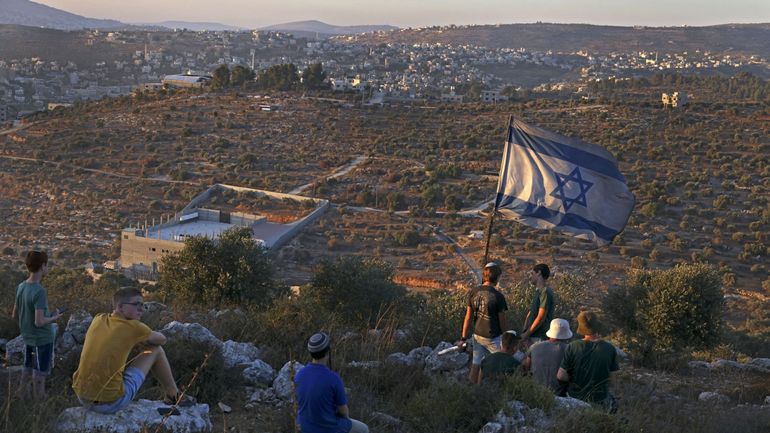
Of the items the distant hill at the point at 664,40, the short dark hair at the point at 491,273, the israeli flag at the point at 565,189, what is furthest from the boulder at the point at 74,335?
the distant hill at the point at 664,40

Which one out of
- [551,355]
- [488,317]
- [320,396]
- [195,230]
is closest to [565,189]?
[488,317]

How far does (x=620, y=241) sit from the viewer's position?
93.0ft

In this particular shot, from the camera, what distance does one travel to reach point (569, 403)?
6.27 meters

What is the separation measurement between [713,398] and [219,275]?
8842mm

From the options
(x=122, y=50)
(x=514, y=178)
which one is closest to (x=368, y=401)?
(x=514, y=178)

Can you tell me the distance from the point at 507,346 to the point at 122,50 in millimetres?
149148

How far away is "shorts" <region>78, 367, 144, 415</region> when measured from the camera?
5.40 meters

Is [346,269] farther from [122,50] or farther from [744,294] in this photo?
[122,50]

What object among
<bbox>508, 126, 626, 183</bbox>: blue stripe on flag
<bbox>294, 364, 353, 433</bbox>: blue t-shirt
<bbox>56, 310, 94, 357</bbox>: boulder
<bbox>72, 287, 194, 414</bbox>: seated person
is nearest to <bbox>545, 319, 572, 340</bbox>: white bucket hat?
<bbox>294, 364, 353, 433</bbox>: blue t-shirt

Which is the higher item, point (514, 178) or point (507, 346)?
point (514, 178)

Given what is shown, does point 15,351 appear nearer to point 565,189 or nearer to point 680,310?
point 565,189

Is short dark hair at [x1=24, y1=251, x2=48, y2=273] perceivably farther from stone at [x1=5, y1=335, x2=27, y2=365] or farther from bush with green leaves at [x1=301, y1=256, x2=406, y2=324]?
bush with green leaves at [x1=301, y1=256, x2=406, y2=324]

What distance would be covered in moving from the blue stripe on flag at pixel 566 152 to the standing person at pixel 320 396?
5.48 m

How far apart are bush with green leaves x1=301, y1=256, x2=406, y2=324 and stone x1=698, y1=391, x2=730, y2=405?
4726 millimetres
